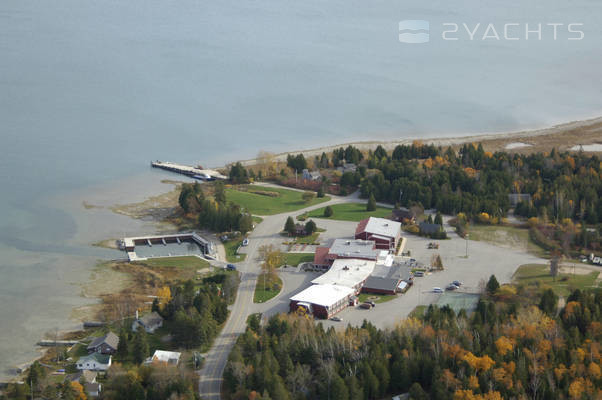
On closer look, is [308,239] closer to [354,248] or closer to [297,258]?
[297,258]

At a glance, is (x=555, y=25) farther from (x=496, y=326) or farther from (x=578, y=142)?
(x=496, y=326)

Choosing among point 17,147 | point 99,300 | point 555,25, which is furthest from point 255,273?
point 555,25

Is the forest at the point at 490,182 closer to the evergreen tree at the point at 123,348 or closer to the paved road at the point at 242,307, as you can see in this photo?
the paved road at the point at 242,307

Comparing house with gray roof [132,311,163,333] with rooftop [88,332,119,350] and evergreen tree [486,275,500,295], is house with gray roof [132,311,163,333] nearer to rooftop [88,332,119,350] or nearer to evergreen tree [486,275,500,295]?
rooftop [88,332,119,350]

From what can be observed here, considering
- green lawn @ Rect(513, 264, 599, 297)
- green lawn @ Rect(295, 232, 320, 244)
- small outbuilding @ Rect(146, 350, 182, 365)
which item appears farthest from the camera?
green lawn @ Rect(295, 232, 320, 244)

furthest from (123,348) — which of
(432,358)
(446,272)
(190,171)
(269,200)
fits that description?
(190,171)

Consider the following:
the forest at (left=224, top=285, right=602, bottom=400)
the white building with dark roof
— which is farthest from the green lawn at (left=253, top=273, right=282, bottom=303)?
the forest at (left=224, top=285, right=602, bottom=400)
